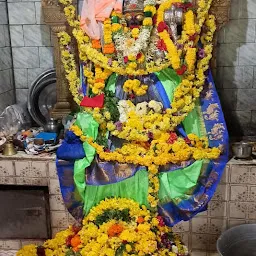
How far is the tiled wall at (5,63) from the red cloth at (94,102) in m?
1.36

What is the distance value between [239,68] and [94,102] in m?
1.56

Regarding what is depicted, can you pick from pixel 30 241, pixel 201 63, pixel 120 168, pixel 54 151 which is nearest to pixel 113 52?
pixel 201 63

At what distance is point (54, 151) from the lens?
3807mm

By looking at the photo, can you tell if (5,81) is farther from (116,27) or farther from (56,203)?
(116,27)

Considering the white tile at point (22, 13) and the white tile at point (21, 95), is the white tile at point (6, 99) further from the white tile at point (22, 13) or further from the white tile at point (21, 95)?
the white tile at point (22, 13)

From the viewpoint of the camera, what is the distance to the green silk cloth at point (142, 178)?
10.7 feet

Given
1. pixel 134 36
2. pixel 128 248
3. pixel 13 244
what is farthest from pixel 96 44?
pixel 13 244

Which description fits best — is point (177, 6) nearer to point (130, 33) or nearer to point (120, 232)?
point (130, 33)

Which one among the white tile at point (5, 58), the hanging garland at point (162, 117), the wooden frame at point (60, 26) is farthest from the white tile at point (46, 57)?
the hanging garland at point (162, 117)

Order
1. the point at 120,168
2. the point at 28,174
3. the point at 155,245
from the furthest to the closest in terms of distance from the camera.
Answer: the point at 28,174 → the point at 120,168 → the point at 155,245

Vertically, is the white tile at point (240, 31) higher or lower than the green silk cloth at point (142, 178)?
higher

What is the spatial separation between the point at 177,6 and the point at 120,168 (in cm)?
128

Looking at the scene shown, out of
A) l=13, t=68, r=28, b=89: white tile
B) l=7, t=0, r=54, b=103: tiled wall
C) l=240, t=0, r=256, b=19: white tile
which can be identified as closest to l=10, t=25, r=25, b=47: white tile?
l=7, t=0, r=54, b=103: tiled wall

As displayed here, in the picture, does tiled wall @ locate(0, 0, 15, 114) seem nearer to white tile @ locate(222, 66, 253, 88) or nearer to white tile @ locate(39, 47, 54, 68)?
white tile @ locate(39, 47, 54, 68)
